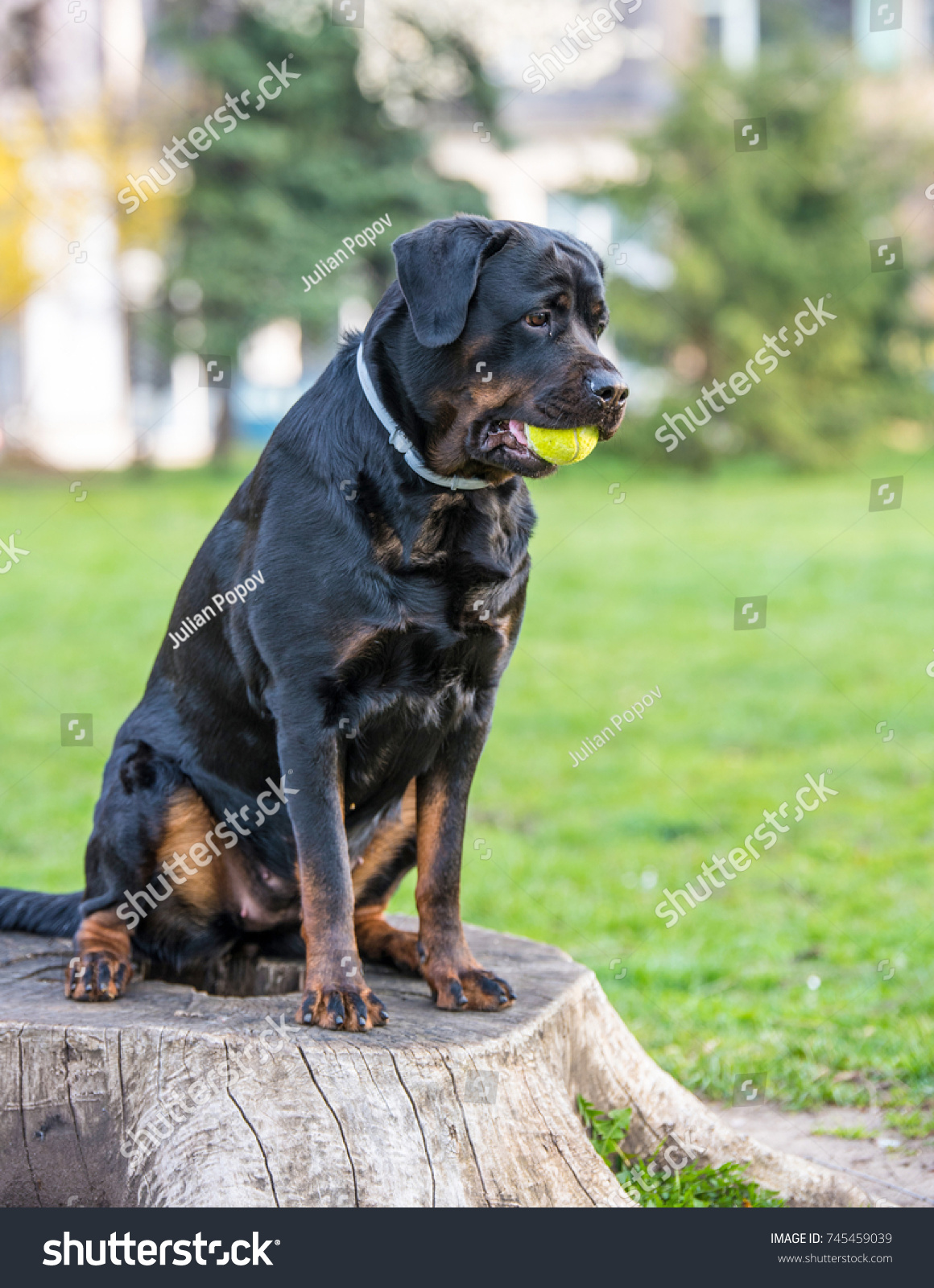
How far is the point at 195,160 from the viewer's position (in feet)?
60.4

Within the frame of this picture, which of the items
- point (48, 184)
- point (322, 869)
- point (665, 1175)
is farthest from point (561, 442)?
point (48, 184)

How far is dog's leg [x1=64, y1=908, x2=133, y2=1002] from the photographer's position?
319cm

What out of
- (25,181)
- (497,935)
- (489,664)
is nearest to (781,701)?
(497,935)

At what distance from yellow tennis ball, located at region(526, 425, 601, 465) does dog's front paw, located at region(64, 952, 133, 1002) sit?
63.5 inches

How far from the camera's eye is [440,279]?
3.03m

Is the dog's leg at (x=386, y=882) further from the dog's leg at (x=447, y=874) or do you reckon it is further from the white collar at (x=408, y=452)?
the white collar at (x=408, y=452)

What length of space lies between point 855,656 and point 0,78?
Result: 16436 mm

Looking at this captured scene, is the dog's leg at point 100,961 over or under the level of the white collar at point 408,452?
under

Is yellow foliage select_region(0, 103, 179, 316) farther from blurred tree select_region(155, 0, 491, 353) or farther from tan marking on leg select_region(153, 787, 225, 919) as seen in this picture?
tan marking on leg select_region(153, 787, 225, 919)

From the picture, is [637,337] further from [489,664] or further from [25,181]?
[489,664]

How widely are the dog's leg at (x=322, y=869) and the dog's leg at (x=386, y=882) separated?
0.48 meters

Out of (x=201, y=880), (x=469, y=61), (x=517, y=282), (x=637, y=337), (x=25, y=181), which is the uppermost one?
(x=469, y=61)

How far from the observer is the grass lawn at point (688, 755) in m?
4.96

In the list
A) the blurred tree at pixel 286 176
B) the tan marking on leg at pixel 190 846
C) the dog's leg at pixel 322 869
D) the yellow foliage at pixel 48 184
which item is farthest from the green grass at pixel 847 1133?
the yellow foliage at pixel 48 184
